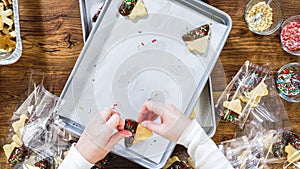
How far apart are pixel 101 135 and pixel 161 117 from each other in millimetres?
131

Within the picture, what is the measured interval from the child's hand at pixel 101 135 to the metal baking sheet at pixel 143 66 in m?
0.03

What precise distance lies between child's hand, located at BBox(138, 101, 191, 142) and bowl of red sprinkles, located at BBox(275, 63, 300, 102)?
1.14 ft

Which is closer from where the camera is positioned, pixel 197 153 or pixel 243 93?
pixel 197 153

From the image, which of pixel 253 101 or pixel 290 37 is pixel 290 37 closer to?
pixel 290 37

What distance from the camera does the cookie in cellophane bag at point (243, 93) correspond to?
3.67 feet

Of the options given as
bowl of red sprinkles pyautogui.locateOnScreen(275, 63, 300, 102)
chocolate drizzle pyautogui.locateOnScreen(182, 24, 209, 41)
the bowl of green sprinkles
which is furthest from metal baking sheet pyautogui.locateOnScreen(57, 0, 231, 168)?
bowl of red sprinkles pyautogui.locateOnScreen(275, 63, 300, 102)

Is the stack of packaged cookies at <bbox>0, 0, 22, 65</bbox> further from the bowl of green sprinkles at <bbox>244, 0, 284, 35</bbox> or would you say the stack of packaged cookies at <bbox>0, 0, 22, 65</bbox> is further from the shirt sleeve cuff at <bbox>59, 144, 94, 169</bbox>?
the bowl of green sprinkles at <bbox>244, 0, 284, 35</bbox>

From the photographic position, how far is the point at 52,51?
1.11 metres

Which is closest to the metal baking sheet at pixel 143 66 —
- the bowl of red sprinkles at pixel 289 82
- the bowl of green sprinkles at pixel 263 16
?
the bowl of green sprinkles at pixel 263 16

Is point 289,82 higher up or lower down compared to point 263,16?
lower down

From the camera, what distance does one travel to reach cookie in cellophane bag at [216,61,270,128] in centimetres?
112

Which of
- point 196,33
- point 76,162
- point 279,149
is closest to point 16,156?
point 76,162

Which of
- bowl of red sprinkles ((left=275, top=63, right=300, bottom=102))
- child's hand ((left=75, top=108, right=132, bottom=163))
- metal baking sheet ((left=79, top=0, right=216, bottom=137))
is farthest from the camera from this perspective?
bowl of red sprinkles ((left=275, top=63, right=300, bottom=102))

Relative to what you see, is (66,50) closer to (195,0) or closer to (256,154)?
(195,0)
